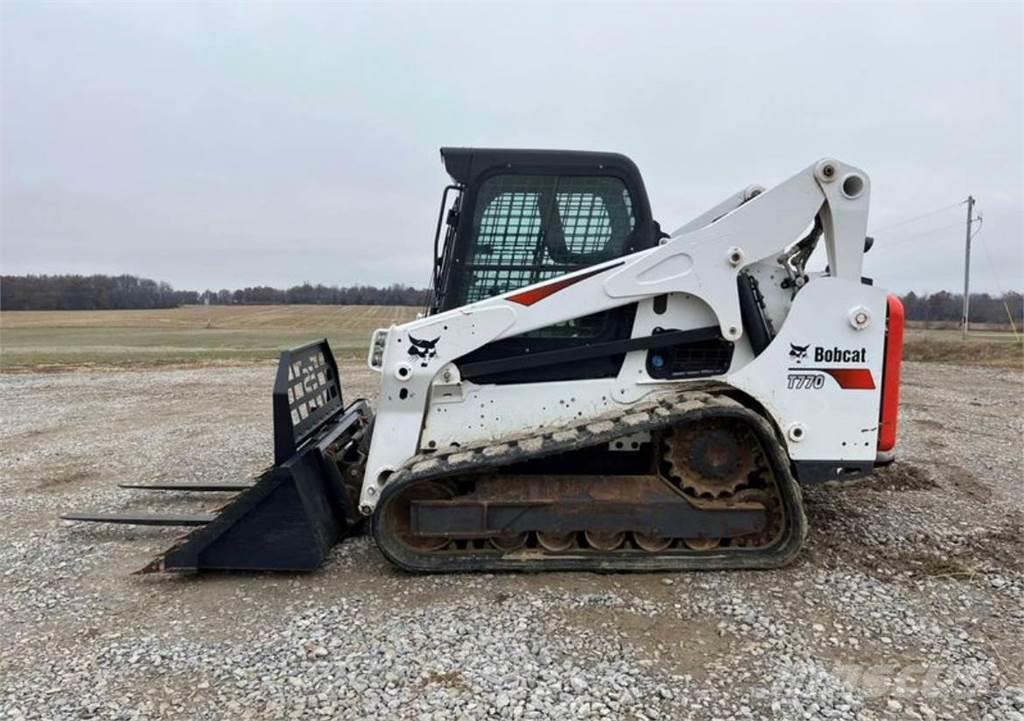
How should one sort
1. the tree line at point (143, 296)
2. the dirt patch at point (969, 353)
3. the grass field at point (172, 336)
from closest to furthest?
the dirt patch at point (969, 353), the grass field at point (172, 336), the tree line at point (143, 296)

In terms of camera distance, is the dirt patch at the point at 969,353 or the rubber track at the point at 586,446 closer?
the rubber track at the point at 586,446

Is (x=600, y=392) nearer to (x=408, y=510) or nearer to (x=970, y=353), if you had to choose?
(x=408, y=510)

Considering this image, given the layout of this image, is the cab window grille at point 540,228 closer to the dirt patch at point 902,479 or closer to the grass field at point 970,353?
the dirt patch at point 902,479

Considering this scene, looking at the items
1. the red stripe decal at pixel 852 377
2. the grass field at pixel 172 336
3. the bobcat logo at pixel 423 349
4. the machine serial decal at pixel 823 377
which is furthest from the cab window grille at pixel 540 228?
the red stripe decal at pixel 852 377

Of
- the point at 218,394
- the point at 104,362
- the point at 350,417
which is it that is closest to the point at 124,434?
the point at 218,394

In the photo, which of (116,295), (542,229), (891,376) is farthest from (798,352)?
(116,295)

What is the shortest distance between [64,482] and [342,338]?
1039 inches

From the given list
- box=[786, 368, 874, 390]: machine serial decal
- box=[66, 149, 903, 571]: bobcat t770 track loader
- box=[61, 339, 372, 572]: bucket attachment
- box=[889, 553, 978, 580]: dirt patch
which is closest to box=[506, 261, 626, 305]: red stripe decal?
box=[66, 149, 903, 571]: bobcat t770 track loader

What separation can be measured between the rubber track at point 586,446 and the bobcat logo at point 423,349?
689mm

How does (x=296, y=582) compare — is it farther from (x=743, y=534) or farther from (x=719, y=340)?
(x=719, y=340)

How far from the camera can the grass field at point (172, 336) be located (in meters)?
21.1

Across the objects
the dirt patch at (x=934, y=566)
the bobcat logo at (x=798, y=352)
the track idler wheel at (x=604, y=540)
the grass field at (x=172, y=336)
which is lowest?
the dirt patch at (x=934, y=566)

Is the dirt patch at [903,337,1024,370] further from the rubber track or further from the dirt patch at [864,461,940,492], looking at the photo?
the rubber track

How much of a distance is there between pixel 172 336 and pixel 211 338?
10.4 ft
